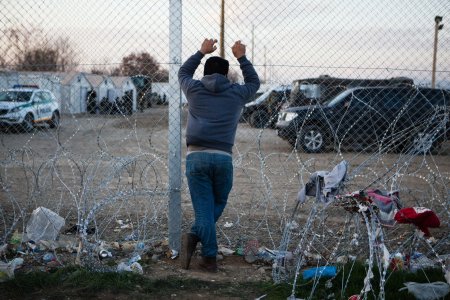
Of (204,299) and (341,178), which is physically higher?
(341,178)

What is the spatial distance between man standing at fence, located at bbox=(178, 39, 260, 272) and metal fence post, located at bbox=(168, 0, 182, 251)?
29 cm

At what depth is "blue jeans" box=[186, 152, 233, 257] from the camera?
3779mm

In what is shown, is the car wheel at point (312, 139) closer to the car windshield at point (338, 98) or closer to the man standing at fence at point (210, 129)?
the car windshield at point (338, 98)

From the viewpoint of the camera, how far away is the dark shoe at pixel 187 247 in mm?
3960

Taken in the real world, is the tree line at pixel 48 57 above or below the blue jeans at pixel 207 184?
above

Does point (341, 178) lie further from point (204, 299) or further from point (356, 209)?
point (204, 299)

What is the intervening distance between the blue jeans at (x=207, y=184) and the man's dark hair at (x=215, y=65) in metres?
0.66

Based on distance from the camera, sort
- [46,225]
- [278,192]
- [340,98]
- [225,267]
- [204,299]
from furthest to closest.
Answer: [340,98]
[278,192]
[46,225]
[225,267]
[204,299]

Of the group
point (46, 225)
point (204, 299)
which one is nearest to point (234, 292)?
point (204, 299)

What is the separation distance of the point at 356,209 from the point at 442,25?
2561 mm

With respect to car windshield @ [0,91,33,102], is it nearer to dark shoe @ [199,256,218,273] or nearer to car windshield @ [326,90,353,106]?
car windshield @ [326,90,353,106]

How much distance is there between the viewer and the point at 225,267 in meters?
4.22

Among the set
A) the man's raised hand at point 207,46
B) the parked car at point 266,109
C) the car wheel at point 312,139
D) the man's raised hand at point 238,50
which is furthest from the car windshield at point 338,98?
the man's raised hand at point 207,46

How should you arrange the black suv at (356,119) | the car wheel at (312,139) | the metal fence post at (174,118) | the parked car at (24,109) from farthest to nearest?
the parked car at (24,109), the car wheel at (312,139), the black suv at (356,119), the metal fence post at (174,118)
